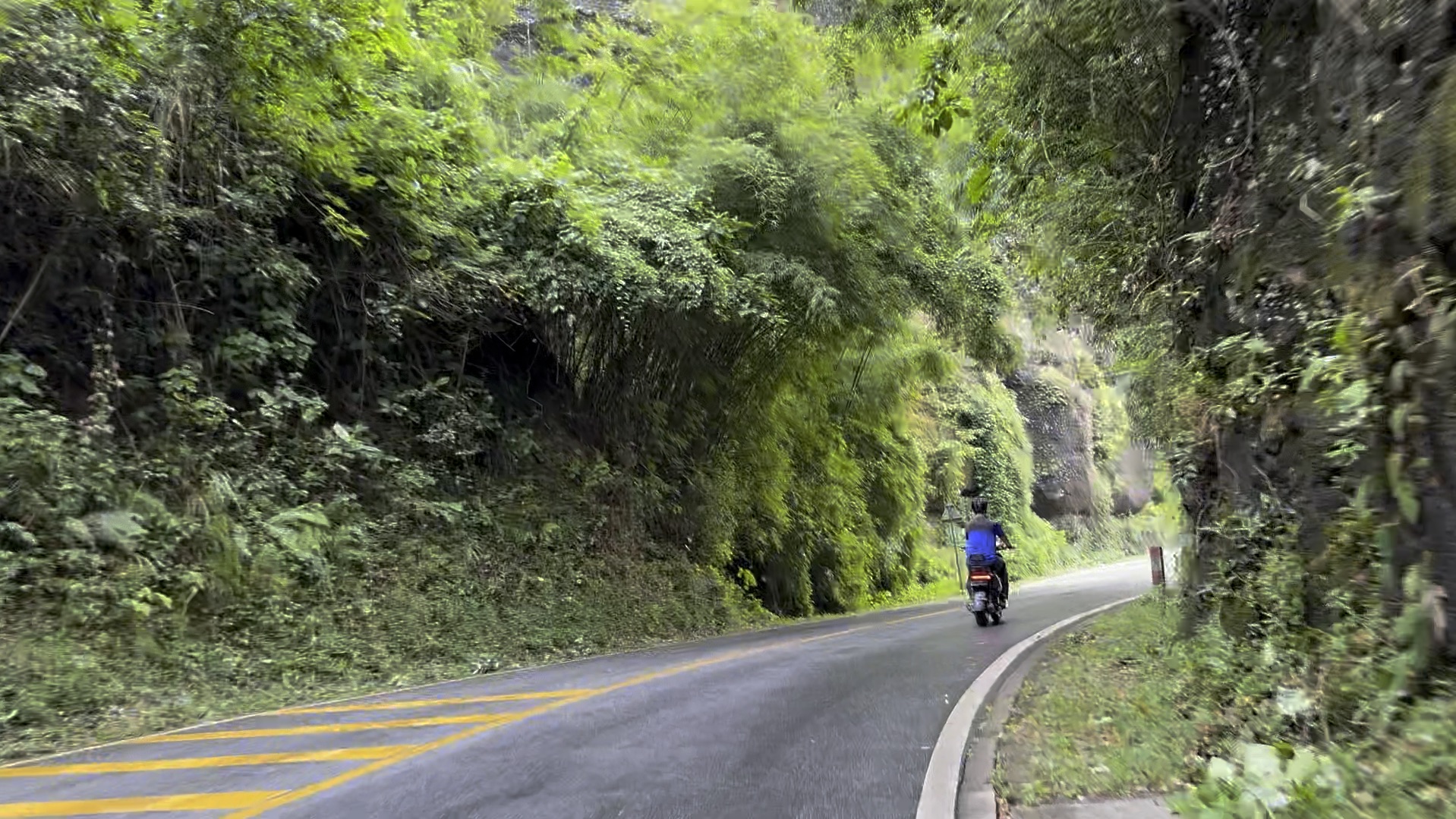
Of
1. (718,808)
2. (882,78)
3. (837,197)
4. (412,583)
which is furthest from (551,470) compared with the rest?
(718,808)

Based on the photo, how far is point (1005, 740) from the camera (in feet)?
18.7

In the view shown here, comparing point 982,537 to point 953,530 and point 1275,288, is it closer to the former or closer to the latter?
point 1275,288

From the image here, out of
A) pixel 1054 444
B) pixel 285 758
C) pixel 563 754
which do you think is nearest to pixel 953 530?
pixel 1054 444

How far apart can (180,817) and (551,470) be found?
9.87 metres

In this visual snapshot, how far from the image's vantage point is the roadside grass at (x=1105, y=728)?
4.54 metres

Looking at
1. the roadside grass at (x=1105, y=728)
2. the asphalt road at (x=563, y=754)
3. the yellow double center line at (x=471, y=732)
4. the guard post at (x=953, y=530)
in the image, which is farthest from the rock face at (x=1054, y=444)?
the asphalt road at (x=563, y=754)

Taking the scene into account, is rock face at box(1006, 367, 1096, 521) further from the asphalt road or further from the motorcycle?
the asphalt road

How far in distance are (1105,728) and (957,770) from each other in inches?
48.0

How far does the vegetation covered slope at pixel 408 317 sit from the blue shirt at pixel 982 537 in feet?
12.2

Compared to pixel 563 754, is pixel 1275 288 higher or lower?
higher

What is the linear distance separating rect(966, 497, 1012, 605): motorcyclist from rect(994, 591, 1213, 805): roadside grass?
11.3 feet

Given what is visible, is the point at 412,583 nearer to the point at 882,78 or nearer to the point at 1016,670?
the point at 1016,670

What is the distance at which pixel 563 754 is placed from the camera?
218 inches

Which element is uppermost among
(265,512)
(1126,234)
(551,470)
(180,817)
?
(1126,234)
